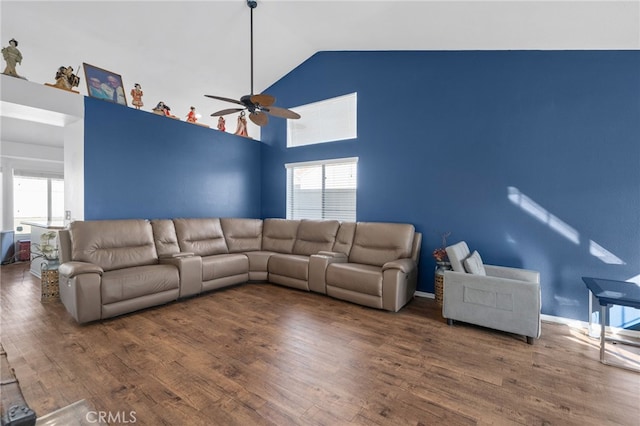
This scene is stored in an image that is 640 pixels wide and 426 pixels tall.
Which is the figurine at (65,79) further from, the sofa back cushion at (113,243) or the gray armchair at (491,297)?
the gray armchair at (491,297)

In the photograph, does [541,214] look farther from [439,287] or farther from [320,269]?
[320,269]

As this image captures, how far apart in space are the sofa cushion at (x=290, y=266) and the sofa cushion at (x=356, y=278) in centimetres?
42

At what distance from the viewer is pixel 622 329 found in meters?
Result: 2.80

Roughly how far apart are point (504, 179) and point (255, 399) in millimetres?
3498

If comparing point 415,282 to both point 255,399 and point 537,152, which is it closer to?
point 537,152

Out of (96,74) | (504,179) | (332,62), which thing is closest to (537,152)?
(504,179)

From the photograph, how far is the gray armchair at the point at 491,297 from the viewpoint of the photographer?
2543 millimetres

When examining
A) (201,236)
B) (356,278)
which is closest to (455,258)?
(356,278)

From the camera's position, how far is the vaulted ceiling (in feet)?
8.89

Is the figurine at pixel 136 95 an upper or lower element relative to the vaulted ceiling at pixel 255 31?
lower

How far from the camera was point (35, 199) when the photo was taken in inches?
247

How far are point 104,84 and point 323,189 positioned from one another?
3480 mm

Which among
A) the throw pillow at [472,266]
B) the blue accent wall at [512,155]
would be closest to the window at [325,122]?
the blue accent wall at [512,155]

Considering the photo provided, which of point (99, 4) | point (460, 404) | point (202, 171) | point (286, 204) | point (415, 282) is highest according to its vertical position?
point (99, 4)
